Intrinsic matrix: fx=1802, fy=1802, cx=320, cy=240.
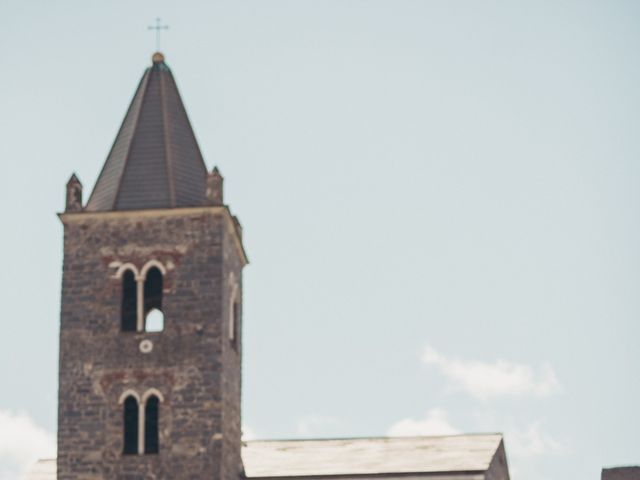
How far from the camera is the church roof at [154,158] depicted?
52875mm

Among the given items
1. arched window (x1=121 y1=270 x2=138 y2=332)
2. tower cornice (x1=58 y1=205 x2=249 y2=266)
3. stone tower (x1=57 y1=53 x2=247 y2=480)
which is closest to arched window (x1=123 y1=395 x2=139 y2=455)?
stone tower (x1=57 y1=53 x2=247 y2=480)

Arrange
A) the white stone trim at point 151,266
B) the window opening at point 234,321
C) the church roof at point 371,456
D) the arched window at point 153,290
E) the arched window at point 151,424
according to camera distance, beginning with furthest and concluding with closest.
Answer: the window opening at point 234,321 → the arched window at point 153,290 → the white stone trim at point 151,266 → the church roof at point 371,456 → the arched window at point 151,424

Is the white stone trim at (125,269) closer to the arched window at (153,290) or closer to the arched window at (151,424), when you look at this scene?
the arched window at (153,290)

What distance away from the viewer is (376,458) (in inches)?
2069

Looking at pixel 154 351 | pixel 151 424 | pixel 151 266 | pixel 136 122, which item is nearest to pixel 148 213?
pixel 151 266

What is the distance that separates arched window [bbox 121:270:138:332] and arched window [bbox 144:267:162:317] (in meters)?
0.37

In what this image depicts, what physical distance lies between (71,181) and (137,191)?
6.64 feet

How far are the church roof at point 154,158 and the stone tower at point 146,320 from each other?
44mm

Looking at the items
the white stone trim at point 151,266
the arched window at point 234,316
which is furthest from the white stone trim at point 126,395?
the arched window at point 234,316

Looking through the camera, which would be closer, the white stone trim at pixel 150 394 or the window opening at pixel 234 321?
the white stone trim at pixel 150 394

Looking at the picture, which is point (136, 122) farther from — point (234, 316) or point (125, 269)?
point (234, 316)

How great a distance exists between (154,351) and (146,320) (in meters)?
1.10

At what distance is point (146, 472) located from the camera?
50312 mm

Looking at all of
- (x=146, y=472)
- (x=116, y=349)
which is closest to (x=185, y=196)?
(x=116, y=349)
